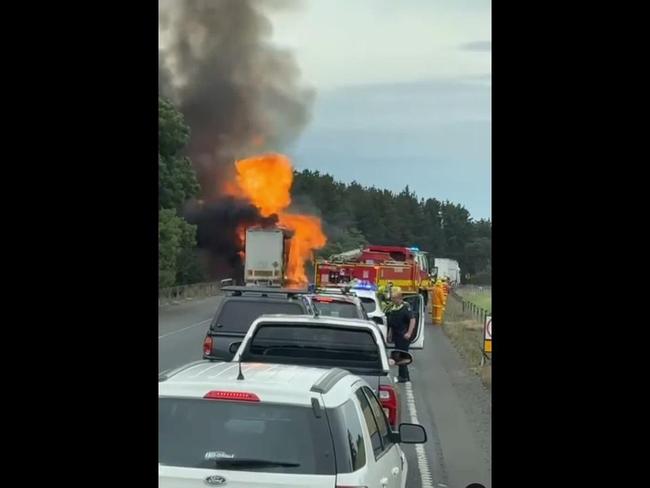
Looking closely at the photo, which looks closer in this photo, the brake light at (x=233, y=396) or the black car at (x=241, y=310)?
the brake light at (x=233, y=396)

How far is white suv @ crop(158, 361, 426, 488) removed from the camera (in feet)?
12.1

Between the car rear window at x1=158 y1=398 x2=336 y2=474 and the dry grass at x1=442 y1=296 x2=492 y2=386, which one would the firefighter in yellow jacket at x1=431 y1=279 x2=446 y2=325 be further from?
the car rear window at x1=158 y1=398 x2=336 y2=474

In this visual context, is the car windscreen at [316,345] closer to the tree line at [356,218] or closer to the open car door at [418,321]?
the tree line at [356,218]

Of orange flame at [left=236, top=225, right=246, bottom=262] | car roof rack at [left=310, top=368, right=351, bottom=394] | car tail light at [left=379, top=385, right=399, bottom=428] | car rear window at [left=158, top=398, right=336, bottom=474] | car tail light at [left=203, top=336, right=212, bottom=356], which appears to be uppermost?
orange flame at [left=236, top=225, right=246, bottom=262]

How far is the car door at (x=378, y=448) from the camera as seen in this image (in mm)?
4106

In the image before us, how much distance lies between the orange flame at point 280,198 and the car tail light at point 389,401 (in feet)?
13.4

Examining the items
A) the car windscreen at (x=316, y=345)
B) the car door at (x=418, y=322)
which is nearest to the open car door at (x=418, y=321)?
the car door at (x=418, y=322)

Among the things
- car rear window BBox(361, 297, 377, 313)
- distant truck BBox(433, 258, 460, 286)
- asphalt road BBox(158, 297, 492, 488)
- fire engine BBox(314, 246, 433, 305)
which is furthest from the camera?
fire engine BBox(314, 246, 433, 305)

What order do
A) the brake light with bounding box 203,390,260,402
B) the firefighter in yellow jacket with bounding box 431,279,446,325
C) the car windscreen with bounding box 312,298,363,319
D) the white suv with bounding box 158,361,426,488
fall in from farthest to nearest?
the firefighter in yellow jacket with bounding box 431,279,446,325 → the car windscreen with bounding box 312,298,363,319 → the brake light with bounding box 203,390,260,402 → the white suv with bounding box 158,361,426,488

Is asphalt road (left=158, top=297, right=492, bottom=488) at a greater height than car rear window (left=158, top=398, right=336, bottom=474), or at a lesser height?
lesser

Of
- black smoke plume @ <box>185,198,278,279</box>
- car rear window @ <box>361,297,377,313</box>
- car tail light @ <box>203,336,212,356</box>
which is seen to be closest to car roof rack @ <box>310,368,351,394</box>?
black smoke plume @ <box>185,198,278,279</box>

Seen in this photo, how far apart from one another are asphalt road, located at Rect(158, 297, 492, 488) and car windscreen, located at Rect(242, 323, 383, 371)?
2.71 ft
